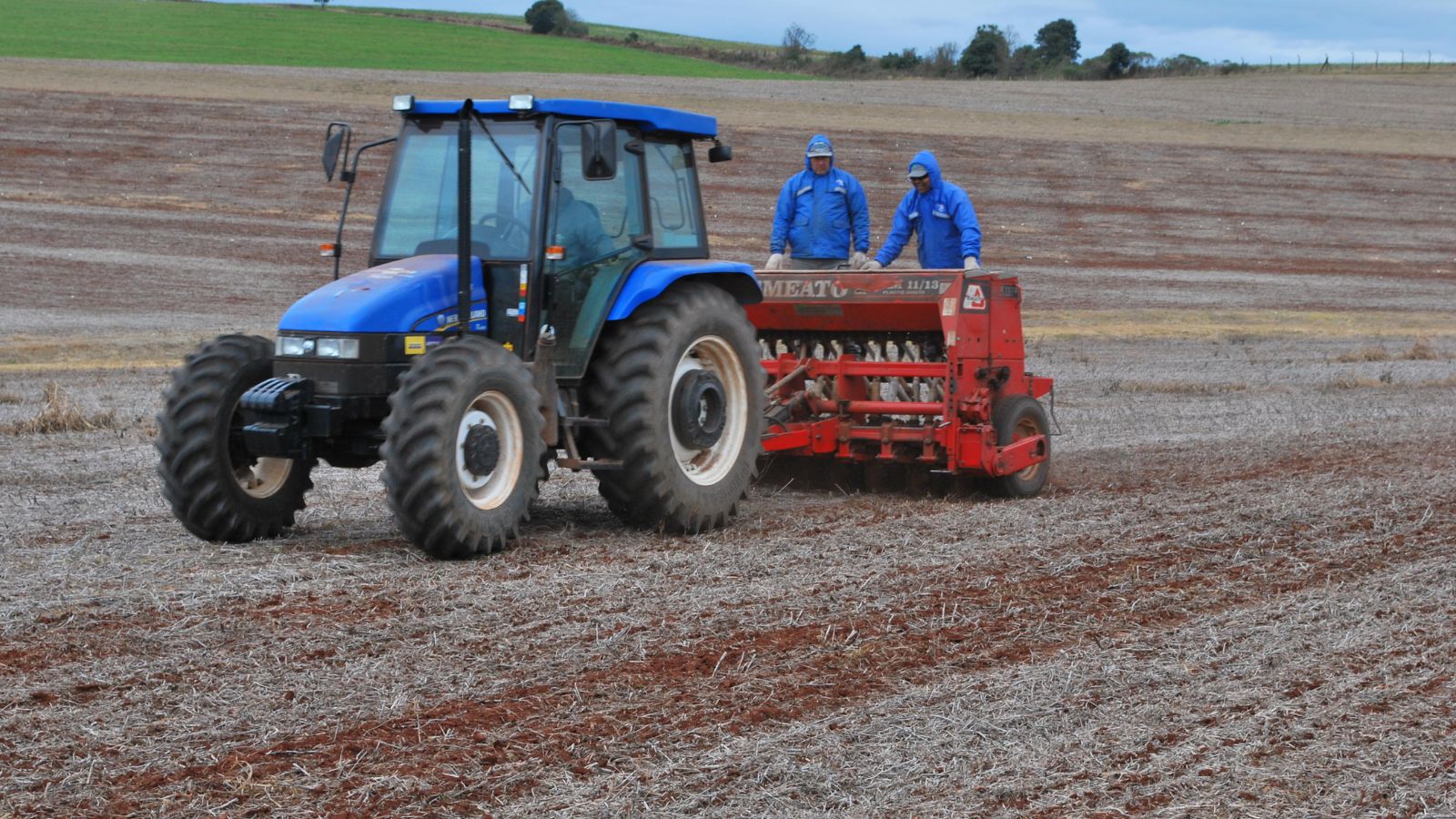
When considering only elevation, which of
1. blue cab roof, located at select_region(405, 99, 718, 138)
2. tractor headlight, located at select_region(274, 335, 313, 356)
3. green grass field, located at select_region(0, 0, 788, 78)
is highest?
green grass field, located at select_region(0, 0, 788, 78)

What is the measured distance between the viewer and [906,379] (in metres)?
9.38

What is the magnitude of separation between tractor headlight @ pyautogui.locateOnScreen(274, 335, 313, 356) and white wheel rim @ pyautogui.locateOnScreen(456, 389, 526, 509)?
780 mm

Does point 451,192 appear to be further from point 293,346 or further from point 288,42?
point 288,42

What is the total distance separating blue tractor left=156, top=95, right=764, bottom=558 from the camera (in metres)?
6.57

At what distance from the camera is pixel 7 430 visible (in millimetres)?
10930

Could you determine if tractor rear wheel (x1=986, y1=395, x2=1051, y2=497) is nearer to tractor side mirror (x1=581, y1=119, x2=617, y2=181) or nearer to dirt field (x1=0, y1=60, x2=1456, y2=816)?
dirt field (x1=0, y1=60, x2=1456, y2=816)

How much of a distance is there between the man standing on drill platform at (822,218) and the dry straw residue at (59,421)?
4.88 m

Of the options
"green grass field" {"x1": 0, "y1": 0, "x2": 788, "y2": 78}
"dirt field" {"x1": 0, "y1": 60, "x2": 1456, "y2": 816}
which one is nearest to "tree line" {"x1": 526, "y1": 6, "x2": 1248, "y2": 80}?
"green grass field" {"x1": 0, "y1": 0, "x2": 788, "y2": 78}

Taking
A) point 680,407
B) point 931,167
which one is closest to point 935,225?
point 931,167

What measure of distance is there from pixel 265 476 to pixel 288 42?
141 feet

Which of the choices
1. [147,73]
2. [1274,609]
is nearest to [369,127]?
[147,73]

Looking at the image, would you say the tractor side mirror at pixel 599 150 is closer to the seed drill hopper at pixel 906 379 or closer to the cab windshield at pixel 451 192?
the cab windshield at pixel 451 192

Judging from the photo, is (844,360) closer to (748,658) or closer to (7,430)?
(748,658)

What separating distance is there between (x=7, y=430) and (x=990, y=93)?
118ft
